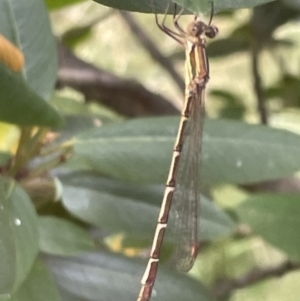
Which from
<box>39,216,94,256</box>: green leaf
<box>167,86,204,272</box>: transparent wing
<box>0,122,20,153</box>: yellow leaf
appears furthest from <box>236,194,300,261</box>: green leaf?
<box>0,122,20,153</box>: yellow leaf

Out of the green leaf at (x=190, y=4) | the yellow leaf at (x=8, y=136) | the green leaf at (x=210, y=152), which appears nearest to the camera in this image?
the green leaf at (x=190, y=4)

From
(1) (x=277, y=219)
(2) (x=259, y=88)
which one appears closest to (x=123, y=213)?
(1) (x=277, y=219)

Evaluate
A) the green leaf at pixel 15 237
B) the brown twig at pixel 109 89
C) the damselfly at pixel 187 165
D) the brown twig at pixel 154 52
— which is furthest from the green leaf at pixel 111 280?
the brown twig at pixel 154 52

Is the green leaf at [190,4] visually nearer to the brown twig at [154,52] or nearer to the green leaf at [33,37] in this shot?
the green leaf at [33,37]

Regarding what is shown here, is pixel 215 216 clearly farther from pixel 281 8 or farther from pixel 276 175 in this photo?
pixel 281 8

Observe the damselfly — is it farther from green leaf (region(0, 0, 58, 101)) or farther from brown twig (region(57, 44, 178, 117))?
brown twig (region(57, 44, 178, 117))

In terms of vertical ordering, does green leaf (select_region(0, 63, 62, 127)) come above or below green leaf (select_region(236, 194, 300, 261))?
above

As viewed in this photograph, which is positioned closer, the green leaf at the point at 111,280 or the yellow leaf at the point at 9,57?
the yellow leaf at the point at 9,57

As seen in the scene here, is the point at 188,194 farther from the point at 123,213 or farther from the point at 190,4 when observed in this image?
the point at 190,4
